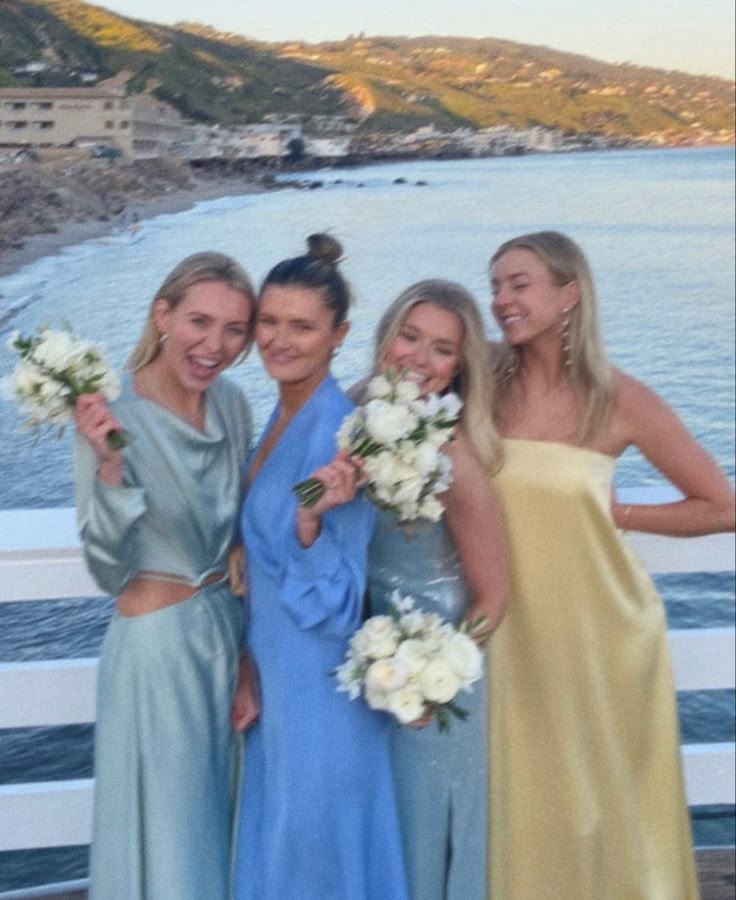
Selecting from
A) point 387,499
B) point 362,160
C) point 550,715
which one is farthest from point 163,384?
point 362,160

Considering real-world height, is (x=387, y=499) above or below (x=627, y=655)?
above

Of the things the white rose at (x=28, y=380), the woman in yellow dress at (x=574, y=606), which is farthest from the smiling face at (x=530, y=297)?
the white rose at (x=28, y=380)

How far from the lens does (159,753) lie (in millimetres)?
2213

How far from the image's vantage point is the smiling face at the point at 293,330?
2178 millimetres

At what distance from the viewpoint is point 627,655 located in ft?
8.56

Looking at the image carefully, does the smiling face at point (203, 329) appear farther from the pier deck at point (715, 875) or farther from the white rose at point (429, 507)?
the pier deck at point (715, 875)

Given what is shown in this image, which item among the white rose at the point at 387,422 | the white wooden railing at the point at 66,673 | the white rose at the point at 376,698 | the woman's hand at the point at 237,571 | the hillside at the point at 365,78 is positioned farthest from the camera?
the hillside at the point at 365,78

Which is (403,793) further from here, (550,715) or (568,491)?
(568,491)

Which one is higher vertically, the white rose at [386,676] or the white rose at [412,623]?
the white rose at [412,623]

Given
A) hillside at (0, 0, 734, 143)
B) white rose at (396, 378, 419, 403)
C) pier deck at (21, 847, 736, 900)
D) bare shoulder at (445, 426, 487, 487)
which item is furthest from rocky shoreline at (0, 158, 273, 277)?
pier deck at (21, 847, 736, 900)

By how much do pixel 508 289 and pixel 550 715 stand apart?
91 cm

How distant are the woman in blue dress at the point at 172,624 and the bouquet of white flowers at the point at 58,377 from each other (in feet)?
0.52

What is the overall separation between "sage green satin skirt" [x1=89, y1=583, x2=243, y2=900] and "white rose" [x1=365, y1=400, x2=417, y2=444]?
1.76 ft

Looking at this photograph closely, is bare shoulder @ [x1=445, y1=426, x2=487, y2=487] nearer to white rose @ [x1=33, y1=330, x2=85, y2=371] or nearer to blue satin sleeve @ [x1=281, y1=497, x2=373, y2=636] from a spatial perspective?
blue satin sleeve @ [x1=281, y1=497, x2=373, y2=636]
